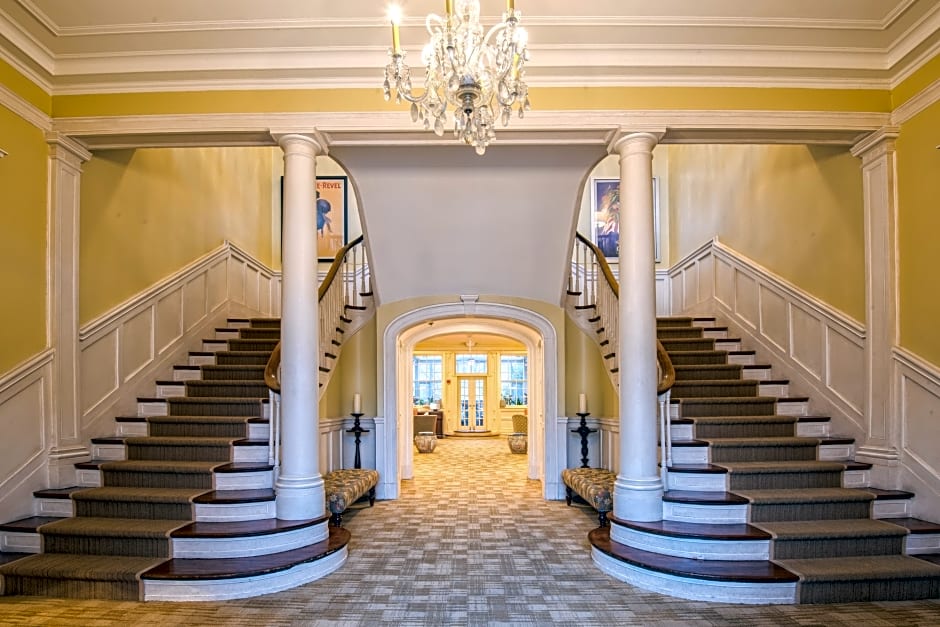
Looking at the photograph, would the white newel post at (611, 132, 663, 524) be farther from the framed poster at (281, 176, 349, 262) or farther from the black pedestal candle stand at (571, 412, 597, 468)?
the framed poster at (281, 176, 349, 262)

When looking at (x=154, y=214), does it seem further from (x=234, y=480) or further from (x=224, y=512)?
(x=224, y=512)

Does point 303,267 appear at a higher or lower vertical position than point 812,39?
lower

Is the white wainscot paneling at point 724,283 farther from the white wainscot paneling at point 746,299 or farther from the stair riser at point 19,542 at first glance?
the stair riser at point 19,542

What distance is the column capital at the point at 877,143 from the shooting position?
15.8 feet

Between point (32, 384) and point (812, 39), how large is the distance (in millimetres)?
6161

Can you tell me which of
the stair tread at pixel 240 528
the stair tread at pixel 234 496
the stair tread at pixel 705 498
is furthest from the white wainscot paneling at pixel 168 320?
the stair tread at pixel 705 498

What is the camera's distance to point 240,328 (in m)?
7.79

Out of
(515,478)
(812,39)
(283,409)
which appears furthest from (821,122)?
(515,478)

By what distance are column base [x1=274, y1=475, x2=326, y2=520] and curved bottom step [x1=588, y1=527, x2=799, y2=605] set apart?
85.9 inches

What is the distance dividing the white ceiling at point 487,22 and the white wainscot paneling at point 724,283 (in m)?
3.11

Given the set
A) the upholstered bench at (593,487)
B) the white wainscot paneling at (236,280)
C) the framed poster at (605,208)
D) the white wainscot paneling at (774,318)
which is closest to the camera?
the upholstered bench at (593,487)

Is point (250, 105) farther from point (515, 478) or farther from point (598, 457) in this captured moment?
point (515, 478)

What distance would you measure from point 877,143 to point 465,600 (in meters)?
4.52

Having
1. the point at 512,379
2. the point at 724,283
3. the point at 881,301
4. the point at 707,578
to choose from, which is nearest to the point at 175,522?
the point at 707,578
